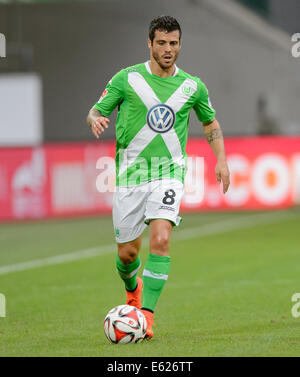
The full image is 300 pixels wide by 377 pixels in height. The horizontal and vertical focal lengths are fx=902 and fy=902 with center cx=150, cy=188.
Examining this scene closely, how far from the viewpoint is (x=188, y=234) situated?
1625 cm

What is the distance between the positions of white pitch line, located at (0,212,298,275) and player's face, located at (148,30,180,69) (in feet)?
17.2

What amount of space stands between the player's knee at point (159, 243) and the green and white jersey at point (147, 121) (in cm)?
49

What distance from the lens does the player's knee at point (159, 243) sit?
256 inches

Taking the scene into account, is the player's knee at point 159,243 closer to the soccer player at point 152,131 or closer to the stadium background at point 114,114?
the soccer player at point 152,131

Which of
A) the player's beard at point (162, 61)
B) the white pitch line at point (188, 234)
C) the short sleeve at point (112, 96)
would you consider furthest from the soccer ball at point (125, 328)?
the white pitch line at point (188, 234)

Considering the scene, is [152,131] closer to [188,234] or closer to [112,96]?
[112,96]

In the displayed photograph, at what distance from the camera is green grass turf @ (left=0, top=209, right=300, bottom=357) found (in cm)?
613

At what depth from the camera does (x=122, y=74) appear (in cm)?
686

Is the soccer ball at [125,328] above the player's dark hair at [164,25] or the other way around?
the other way around

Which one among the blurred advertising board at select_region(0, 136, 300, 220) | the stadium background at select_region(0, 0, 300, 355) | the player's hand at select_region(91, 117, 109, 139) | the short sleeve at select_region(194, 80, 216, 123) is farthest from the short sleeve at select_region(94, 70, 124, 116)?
the blurred advertising board at select_region(0, 136, 300, 220)

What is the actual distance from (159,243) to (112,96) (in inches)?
46.8
